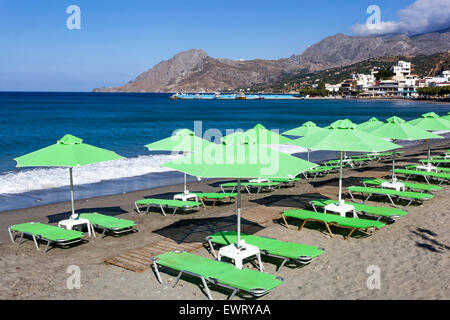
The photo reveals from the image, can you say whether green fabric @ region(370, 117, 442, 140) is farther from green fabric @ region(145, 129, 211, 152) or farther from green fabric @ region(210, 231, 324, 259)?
green fabric @ region(210, 231, 324, 259)

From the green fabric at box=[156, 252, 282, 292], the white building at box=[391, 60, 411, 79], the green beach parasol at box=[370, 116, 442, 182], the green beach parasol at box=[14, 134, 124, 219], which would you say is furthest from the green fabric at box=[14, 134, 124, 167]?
the white building at box=[391, 60, 411, 79]

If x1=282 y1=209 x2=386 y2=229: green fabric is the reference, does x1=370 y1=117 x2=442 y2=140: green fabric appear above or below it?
above

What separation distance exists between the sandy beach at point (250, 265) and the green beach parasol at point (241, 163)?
168 cm

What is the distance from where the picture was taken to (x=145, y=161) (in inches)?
813

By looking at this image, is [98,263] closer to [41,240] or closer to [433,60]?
[41,240]

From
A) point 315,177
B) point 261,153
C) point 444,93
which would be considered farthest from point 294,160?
point 444,93

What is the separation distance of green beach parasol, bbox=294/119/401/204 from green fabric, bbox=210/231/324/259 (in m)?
2.31

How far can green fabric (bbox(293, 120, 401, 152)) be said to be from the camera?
802cm

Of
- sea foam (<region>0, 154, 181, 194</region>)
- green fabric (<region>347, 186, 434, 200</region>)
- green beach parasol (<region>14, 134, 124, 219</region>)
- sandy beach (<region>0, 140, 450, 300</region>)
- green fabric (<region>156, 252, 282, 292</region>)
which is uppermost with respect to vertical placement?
green beach parasol (<region>14, 134, 124, 219</region>)

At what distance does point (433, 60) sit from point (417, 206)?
8552 inches

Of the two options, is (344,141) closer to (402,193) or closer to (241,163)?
(402,193)

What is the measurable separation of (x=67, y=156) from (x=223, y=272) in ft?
13.4

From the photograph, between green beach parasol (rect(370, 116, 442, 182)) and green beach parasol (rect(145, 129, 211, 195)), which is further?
green beach parasol (rect(370, 116, 442, 182))

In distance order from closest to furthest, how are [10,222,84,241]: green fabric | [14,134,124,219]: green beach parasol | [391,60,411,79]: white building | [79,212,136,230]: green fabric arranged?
[10,222,84,241]: green fabric < [14,134,124,219]: green beach parasol < [79,212,136,230]: green fabric < [391,60,411,79]: white building
